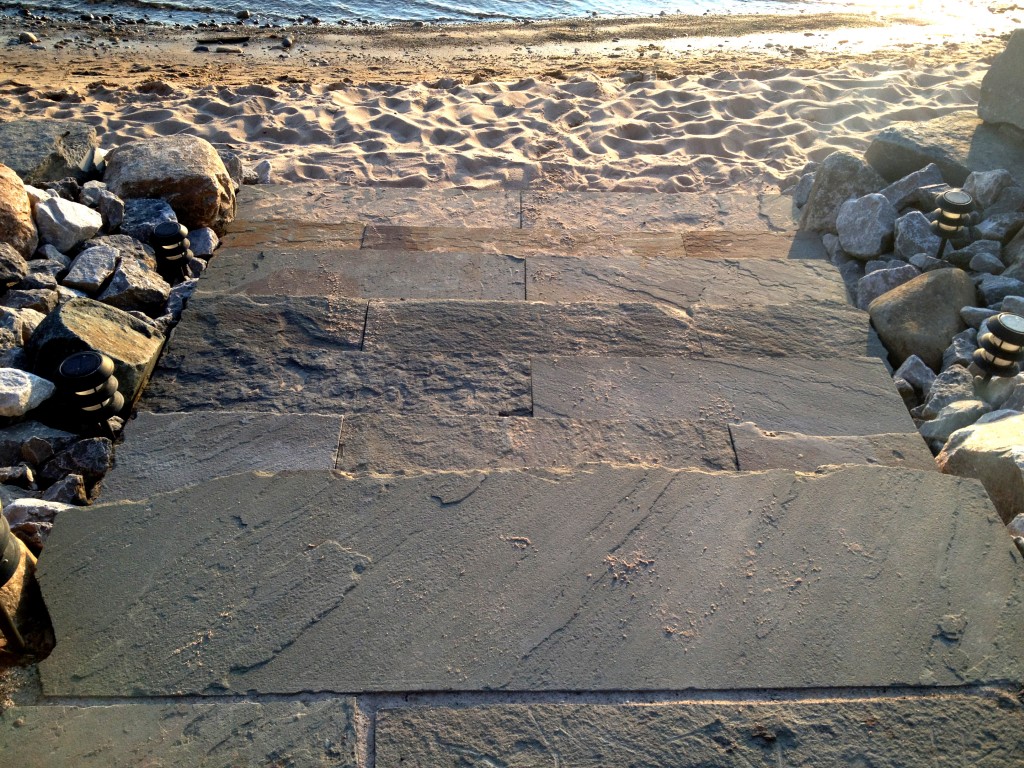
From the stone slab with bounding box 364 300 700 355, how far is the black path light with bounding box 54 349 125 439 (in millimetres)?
1122

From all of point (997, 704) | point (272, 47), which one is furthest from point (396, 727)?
point (272, 47)

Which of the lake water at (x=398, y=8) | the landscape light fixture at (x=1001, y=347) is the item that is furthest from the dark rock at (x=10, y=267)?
the lake water at (x=398, y=8)

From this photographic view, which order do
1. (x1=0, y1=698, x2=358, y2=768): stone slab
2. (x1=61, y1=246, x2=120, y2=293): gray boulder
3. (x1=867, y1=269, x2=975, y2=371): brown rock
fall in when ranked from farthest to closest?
(x1=61, y1=246, x2=120, y2=293): gray boulder
(x1=867, y1=269, x2=975, y2=371): brown rock
(x1=0, y1=698, x2=358, y2=768): stone slab

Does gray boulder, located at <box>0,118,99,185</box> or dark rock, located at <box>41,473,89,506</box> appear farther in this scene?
gray boulder, located at <box>0,118,99,185</box>

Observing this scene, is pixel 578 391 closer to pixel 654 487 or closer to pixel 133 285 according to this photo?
pixel 654 487

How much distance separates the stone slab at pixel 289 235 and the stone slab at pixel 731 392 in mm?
1919

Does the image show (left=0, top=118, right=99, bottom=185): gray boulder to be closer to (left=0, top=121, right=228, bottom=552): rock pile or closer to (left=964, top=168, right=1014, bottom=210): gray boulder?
(left=0, top=121, right=228, bottom=552): rock pile

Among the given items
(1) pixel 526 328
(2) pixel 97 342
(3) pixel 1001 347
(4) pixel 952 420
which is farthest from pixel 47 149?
(3) pixel 1001 347

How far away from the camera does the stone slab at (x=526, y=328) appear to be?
3803 millimetres

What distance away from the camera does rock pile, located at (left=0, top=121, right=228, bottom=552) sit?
123 inches

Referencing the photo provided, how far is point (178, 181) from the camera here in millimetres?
4977

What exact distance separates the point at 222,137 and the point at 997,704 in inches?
264

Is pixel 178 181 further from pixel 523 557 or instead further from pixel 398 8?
pixel 398 8

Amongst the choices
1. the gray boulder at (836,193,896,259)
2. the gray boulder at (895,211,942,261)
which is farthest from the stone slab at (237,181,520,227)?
the gray boulder at (895,211,942,261)
